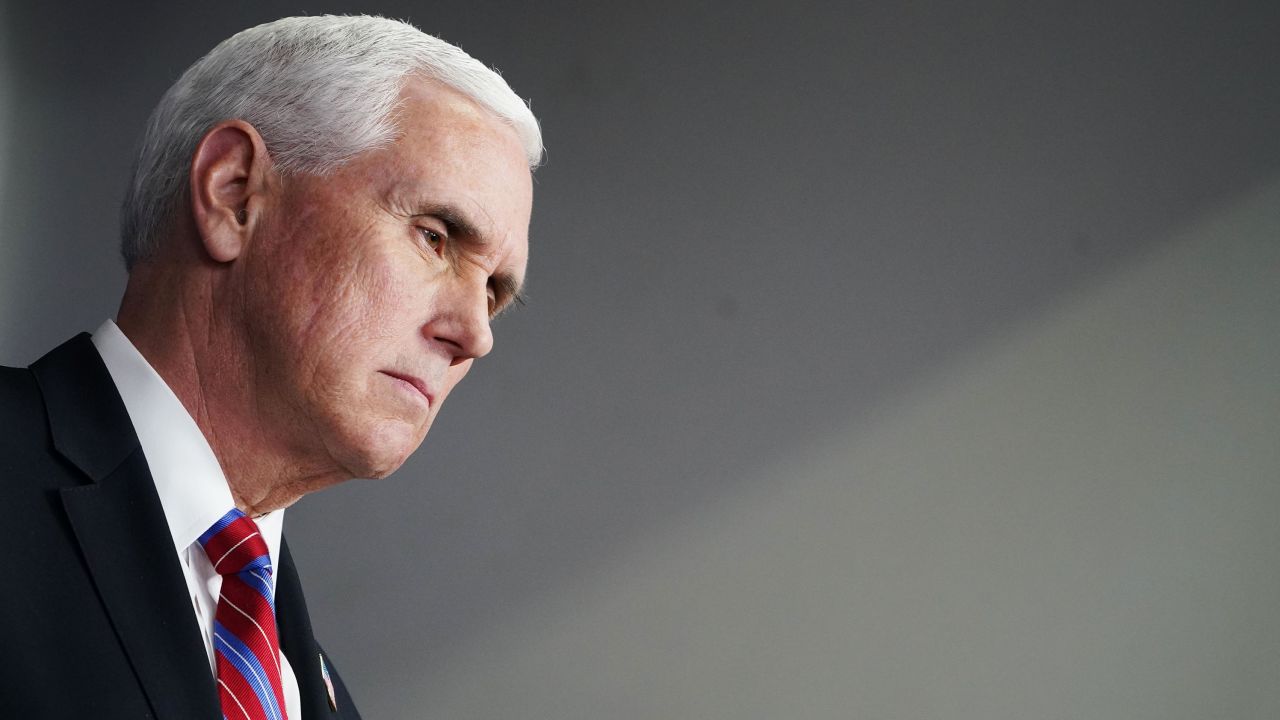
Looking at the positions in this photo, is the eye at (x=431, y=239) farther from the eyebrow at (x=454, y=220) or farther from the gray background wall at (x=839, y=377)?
the gray background wall at (x=839, y=377)

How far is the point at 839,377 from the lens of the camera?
90.4 inches

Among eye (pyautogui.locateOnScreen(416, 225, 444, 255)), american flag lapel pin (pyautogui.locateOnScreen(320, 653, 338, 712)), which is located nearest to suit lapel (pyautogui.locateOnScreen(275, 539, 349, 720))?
american flag lapel pin (pyautogui.locateOnScreen(320, 653, 338, 712))

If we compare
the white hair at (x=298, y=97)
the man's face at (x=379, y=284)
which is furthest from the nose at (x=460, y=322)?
the white hair at (x=298, y=97)

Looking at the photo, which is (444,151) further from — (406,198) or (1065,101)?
(1065,101)

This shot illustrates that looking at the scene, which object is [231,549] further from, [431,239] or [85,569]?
[431,239]

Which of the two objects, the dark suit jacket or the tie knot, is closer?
the dark suit jacket

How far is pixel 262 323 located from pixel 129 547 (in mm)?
229

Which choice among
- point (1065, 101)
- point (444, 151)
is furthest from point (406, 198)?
point (1065, 101)

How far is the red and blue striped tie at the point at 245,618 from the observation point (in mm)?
893

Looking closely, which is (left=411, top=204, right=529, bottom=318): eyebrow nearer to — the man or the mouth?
the man

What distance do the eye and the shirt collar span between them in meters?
0.26

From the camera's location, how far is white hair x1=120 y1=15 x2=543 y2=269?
1.01 metres

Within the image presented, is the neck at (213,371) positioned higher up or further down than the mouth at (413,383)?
higher up

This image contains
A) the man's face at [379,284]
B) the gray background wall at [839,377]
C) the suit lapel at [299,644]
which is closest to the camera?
the man's face at [379,284]
